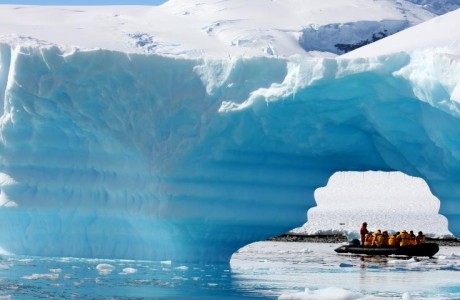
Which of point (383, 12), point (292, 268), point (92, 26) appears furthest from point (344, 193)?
point (292, 268)

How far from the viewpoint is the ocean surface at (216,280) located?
12266mm

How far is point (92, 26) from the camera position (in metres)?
39.7

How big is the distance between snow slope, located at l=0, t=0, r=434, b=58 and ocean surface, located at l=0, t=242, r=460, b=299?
15807mm

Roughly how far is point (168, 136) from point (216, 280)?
263cm

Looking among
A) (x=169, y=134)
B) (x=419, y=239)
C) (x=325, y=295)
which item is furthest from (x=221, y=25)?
(x=325, y=295)

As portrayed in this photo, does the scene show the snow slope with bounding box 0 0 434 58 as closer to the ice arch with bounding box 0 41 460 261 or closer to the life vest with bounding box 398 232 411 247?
the life vest with bounding box 398 232 411 247

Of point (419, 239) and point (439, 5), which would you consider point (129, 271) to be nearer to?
point (419, 239)

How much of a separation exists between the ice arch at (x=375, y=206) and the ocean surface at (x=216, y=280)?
17.4 metres

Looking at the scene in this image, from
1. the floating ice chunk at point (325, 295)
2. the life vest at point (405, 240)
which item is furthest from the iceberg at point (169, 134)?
the life vest at point (405, 240)

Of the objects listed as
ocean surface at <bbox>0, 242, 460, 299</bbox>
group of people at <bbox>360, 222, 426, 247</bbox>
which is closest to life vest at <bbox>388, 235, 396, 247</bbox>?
group of people at <bbox>360, 222, 426, 247</bbox>

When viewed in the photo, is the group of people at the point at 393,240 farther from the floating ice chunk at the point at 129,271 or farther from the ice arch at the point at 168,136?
the floating ice chunk at the point at 129,271

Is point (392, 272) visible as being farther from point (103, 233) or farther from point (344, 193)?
point (344, 193)

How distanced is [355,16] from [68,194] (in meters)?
28.4

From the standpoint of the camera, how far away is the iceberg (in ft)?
51.5
